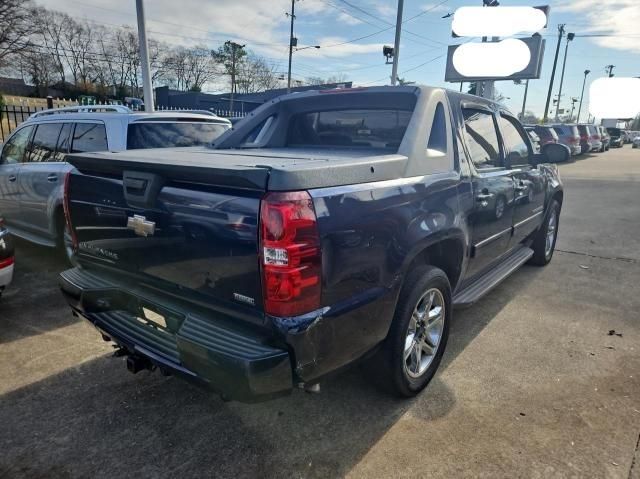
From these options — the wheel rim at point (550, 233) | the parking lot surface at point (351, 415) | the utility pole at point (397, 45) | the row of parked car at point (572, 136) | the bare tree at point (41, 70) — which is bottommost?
the parking lot surface at point (351, 415)

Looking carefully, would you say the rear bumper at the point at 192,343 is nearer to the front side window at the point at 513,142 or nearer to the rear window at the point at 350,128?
the rear window at the point at 350,128

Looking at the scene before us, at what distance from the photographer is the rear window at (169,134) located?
4.57 m

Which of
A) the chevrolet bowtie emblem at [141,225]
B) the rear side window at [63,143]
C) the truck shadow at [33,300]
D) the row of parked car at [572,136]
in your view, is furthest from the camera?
the row of parked car at [572,136]

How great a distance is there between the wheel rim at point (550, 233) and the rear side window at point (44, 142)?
5.95 meters

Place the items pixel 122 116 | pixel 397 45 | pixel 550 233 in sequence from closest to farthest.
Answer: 1. pixel 122 116
2. pixel 550 233
3. pixel 397 45

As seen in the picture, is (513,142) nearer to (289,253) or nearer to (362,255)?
(362,255)

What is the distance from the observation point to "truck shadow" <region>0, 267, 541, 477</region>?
7.43 feet

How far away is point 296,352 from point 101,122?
3.92 metres

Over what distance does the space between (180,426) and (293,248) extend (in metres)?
1.45

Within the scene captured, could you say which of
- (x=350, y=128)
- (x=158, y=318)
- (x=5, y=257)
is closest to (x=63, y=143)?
(x=5, y=257)

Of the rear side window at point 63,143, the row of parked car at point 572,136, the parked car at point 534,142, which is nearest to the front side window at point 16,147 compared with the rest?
the rear side window at point 63,143

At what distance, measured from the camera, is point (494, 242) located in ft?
12.2

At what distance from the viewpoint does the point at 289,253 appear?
1.80m

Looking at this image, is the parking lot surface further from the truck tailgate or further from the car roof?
the car roof
